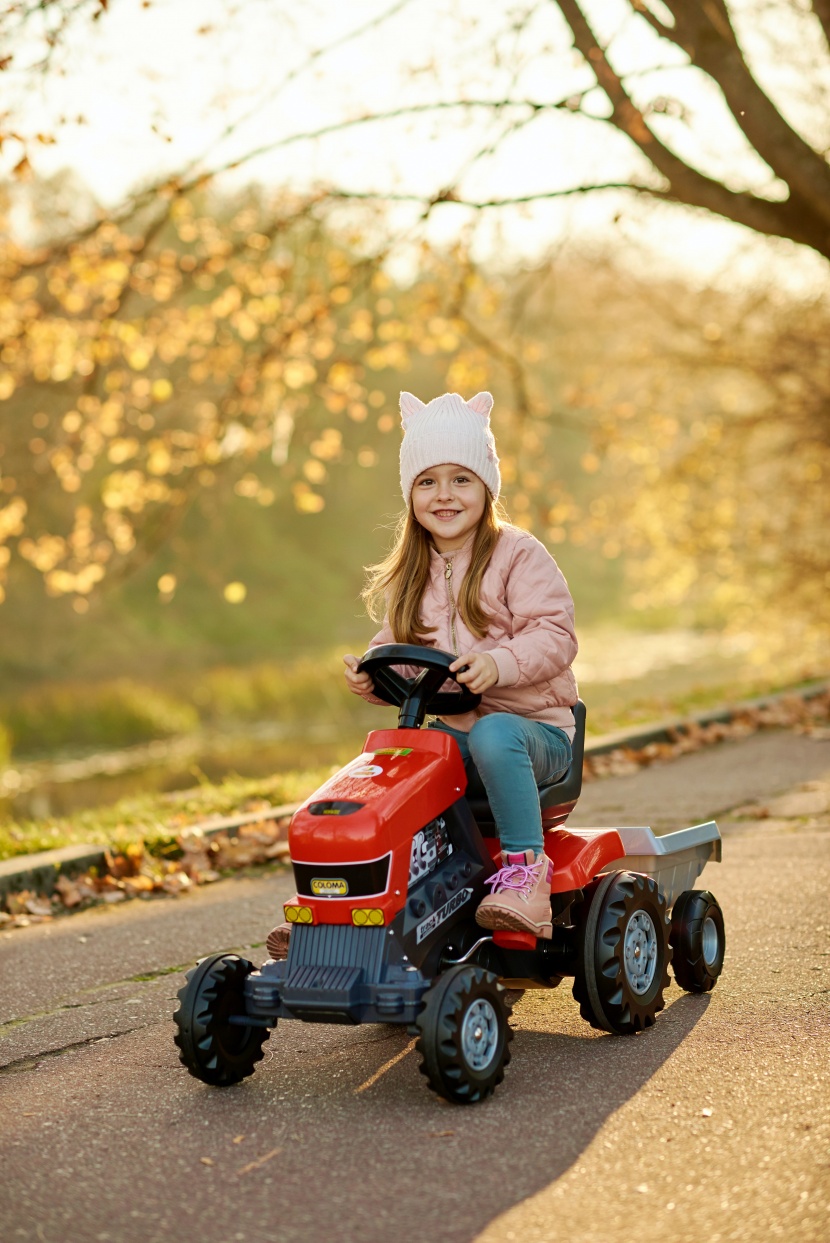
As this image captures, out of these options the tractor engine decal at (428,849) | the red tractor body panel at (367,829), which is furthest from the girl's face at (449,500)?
the tractor engine decal at (428,849)

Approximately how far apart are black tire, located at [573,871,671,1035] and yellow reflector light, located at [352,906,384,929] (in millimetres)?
712

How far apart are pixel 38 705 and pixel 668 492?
35.6 ft

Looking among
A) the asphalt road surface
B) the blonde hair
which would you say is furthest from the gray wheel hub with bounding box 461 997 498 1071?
the blonde hair

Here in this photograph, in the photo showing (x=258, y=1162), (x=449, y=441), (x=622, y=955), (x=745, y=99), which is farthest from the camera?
(x=745, y=99)

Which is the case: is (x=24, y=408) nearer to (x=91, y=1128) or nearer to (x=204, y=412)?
(x=204, y=412)

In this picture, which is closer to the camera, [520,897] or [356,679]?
[520,897]

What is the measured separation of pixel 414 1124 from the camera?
11.5ft

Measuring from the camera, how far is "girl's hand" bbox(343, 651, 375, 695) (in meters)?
4.24

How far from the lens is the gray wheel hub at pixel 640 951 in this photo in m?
4.24

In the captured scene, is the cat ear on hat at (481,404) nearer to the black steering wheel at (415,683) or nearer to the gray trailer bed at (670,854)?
the black steering wheel at (415,683)

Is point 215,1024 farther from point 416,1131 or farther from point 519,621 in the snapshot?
point 519,621

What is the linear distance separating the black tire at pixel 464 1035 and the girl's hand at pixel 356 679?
0.95 metres

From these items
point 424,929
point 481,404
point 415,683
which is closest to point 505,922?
point 424,929

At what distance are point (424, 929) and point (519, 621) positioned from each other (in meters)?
1.02
